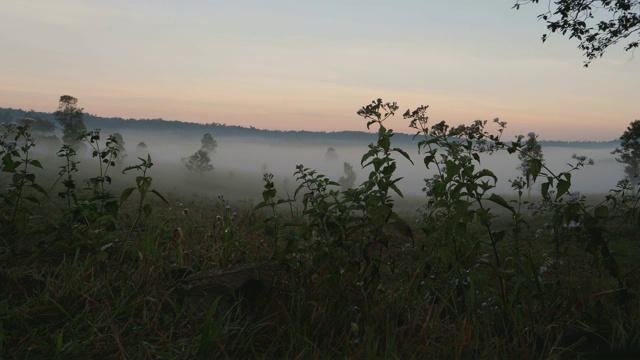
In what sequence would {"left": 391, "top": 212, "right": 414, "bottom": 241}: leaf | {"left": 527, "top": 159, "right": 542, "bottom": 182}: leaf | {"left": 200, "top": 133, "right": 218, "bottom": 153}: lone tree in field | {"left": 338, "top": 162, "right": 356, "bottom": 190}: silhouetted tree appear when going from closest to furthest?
1. {"left": 391, "top": 212, "right": 414, "bottom": 241}: leaf
2. {"left": 527, "top": 159, "right": 542, "bottom": 182}: leaf
3. {"left": 338, "top": 162, "right": 356, "bottom": 190}: silhouetted tree
4. {"left": 200, "top": 133, "right": 218, "bottom": 153}: lone tree in field

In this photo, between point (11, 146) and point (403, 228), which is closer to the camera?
point (403, 228)

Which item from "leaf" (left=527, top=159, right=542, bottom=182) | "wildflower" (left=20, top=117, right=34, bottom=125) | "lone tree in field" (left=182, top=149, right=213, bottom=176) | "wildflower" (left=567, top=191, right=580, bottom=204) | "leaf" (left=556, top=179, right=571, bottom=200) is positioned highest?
"wildflower" (left=20, top=117, right=34, bottom=125)

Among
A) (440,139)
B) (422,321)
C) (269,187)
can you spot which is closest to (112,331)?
(269,187)

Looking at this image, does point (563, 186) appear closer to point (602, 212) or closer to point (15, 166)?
point (602, 212)

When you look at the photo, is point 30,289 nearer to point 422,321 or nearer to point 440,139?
point 422,321

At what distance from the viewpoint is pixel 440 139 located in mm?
5172

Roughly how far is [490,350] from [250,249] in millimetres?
3068

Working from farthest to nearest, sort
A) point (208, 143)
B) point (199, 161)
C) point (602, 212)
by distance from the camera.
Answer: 1. point (208, 143)
2. point (199, 161)
3. point (602, 212)

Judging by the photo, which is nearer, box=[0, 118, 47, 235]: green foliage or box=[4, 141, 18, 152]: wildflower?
box=[0, 118, 47, 235]: green foliage

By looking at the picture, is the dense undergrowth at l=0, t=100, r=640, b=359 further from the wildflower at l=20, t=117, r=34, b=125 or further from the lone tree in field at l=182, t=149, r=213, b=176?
the lone tree in field at l=182, t=149, r=213, b=176

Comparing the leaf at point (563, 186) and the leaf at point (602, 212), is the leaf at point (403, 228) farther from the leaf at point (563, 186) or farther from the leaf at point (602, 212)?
the leaf at point (602, 212)

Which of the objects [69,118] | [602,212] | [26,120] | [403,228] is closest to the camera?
[403,228]

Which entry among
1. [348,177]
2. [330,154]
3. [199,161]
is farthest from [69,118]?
[330,154]

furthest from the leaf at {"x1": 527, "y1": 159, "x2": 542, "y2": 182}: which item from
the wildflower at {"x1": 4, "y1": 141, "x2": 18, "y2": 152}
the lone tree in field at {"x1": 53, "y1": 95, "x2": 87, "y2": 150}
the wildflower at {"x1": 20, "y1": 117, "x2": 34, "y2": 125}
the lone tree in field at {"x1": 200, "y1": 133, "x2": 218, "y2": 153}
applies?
the lone tree in field at {"x1": 200, "y1": 133, "x2": 218, "y2": 153}
